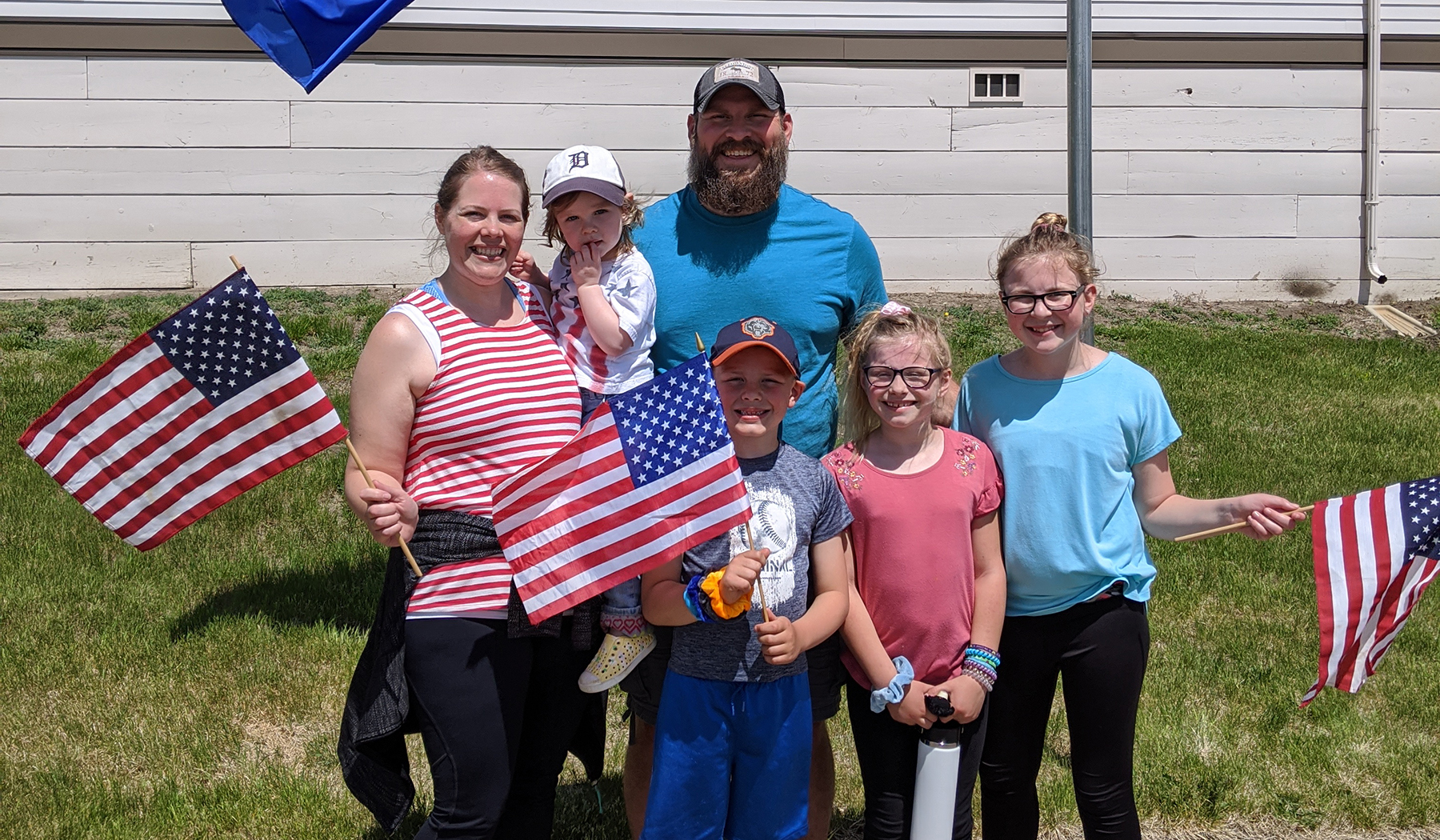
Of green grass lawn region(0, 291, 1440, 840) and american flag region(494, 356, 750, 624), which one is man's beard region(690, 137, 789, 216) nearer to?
american flag region(494, 356, 750, 624)

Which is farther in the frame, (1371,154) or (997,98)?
(1371,154)

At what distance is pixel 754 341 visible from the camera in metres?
3.25

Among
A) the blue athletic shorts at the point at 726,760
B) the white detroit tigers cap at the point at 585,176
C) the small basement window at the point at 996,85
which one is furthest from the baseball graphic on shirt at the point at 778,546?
the small basement window at the point at 996,85

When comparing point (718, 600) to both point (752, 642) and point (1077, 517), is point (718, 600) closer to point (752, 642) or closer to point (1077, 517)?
point (752, 642)

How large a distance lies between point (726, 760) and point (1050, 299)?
4.98ft

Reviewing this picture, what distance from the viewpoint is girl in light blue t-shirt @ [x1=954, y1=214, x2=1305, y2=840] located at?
11.1ft

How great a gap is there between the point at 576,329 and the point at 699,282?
424mm

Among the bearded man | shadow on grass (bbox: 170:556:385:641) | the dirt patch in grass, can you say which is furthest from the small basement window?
the bearded man

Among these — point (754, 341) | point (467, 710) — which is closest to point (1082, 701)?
point (754, 341)

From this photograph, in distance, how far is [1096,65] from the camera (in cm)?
1078

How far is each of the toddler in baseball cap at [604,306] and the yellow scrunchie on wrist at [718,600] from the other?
Result: 39cm

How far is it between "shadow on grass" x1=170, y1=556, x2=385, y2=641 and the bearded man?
7.89 ft

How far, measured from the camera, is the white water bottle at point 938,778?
3.30m

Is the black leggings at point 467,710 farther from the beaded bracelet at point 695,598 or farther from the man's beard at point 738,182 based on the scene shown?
the man's beard at point 738,182
